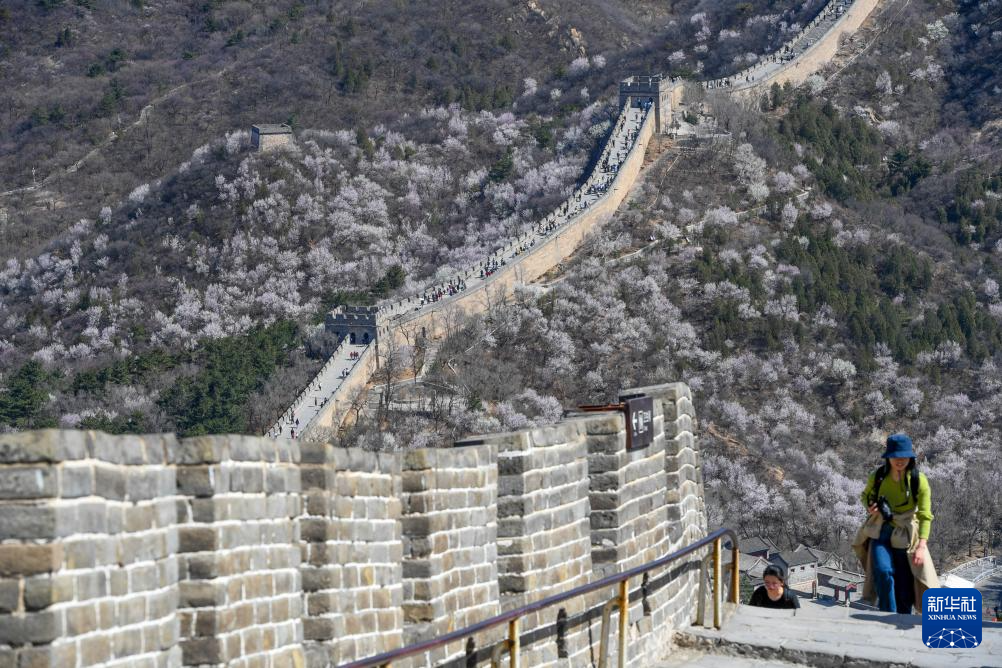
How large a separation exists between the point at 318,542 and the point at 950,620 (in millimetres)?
6722

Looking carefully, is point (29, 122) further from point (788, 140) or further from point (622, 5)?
point (788, 140)

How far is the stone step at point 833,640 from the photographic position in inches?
693

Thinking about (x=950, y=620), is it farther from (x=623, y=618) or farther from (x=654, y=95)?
(x=654, y=95)

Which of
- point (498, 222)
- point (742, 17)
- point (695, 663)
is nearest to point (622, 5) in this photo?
point (742, 17)

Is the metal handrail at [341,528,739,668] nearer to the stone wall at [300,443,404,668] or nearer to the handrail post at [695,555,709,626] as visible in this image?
the handrail post at [695,555,709,626]

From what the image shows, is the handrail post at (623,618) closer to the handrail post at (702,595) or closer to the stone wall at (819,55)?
the handrail post at (702,595)

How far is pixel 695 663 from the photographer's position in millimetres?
18578

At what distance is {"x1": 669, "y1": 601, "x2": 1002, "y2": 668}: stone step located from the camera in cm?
1759

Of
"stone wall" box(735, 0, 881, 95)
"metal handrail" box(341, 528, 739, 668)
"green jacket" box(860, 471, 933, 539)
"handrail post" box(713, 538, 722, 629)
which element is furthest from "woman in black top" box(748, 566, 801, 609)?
"stone wall" box(735, 0, 881, 95)

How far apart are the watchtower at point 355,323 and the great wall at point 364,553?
56699 mm

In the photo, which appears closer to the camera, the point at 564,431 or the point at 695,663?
the point at 564,431

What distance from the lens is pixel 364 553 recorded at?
14125 mm

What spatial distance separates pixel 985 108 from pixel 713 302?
93.0ft

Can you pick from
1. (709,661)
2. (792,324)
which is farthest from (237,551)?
(792,324)
